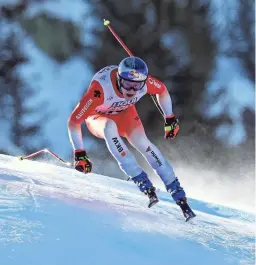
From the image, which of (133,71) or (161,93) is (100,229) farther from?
(161,93)

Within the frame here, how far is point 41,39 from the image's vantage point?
17.4 meters

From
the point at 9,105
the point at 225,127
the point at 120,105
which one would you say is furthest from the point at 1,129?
the point at 120,105

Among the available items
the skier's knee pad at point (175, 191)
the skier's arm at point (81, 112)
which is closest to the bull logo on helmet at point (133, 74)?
the skier's arm at point (81, 112)

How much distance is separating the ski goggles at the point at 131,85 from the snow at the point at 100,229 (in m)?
1.05

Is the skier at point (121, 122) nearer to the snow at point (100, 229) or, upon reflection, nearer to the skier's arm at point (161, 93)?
the skier's arm at point (161, 93)

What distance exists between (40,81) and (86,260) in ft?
54.5

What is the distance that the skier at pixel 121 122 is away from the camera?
4020 mm

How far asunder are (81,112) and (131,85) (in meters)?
0.48

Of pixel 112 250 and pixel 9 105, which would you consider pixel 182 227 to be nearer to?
pixel 112 250

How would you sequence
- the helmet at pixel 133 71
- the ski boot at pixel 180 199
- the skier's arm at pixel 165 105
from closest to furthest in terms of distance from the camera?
the helmet at pixel 133 71, the ski boot at pixel 180 199, the skier's arm at pixel 165 105

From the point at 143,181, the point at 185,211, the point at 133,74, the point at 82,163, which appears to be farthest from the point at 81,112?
the point at 185,211

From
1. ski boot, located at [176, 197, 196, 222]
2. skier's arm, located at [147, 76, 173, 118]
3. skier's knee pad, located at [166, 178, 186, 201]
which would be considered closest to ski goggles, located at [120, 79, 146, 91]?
skier's arm, located at [147, 76, 173, 118]

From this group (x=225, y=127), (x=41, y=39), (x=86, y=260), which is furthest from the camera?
(x=41, y=39)

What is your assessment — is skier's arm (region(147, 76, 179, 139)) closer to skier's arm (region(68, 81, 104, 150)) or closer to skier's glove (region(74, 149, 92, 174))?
skier's arm (region(68, 81, 104, 150))
